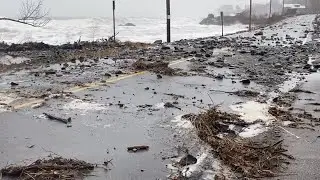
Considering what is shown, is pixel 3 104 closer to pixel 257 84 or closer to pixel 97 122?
pixel 97 122

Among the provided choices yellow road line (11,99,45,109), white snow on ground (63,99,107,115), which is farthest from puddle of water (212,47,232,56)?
yellow road line (11,99,45,109)

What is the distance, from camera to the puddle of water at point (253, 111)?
22.2ft

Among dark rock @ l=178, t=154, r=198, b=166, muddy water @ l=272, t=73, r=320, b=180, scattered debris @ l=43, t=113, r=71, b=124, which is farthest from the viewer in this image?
scattered debris @ l=43, t=113, r=71, b=124

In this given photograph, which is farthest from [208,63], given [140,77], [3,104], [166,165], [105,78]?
[166,165]

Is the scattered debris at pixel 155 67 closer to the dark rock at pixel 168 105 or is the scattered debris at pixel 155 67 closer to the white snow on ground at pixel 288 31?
the dark rock at pixel 168 105

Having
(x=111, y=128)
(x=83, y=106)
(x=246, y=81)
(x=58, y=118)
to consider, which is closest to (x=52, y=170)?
(x=111, y=128)

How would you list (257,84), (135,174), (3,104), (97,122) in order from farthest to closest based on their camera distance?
(257,84) → (3,104) → (97,122) → (135,174)

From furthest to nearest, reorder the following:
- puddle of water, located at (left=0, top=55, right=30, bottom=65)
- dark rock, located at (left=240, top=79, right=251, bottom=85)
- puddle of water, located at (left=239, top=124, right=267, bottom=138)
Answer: puddle of water, located at (left=0, top=55, right=30, bottom=65)
dark rock, located at (left=240, top=79, right=251, bottom=85)
puddle of water, located at (left=239, top=124, right=267, bottom=138)

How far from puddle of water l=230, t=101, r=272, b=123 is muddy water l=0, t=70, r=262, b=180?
0.28m

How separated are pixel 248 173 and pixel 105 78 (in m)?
6.21

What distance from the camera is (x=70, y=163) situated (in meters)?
4.58

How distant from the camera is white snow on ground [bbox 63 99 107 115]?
23.3 ft

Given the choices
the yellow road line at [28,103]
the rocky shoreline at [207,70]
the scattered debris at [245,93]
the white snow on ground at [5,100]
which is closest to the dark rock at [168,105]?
the rocky shoreline at [207,70]

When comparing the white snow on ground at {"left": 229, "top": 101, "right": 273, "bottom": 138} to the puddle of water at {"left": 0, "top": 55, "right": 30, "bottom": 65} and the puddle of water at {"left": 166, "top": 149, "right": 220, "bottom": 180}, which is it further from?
the puddle of water at {"left": 0, "top": 55, "right": 30, "bottom": 65}
